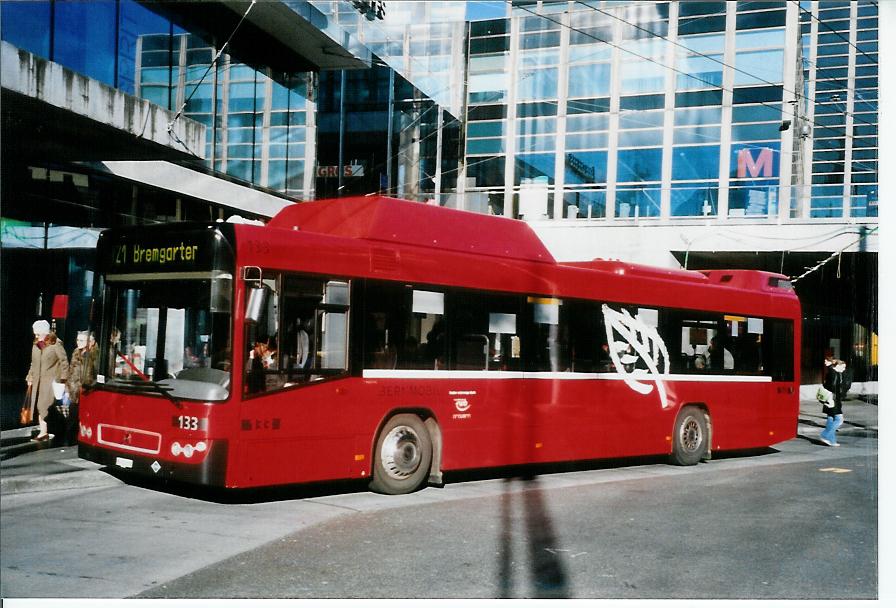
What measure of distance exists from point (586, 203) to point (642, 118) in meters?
1.71

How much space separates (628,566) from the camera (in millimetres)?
7148

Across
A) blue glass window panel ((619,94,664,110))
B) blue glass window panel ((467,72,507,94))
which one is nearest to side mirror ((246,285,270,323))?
blue glass window panel ((467,72,507,94))

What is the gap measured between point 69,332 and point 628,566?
8865mm

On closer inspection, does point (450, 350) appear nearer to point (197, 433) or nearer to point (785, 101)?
point (197, 433)

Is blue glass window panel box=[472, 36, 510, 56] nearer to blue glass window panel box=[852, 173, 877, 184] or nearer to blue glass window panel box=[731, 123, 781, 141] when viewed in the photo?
blue glass window panel box=[731, 123, 781, 141]

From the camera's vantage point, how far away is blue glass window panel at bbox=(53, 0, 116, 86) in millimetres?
12008

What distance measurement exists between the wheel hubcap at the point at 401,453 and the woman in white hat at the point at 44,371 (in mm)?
4469

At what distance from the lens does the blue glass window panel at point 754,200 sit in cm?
1388

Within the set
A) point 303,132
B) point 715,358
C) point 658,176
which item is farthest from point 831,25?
point 303,132

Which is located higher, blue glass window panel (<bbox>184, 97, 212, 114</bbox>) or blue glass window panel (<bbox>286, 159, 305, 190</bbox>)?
blue glass window panel (<bbox>184, 97, 212, 114</bbox>)

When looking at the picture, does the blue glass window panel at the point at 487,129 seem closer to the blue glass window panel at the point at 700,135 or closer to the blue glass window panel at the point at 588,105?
the blue glass window panel at the point at 588,105

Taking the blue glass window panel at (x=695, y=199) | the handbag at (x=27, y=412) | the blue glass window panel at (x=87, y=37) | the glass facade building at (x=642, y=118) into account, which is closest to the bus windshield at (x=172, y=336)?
the handbag at (x=27, y=412)

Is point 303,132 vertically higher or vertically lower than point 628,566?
higher

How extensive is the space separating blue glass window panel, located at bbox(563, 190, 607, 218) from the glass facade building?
0.02 meters
